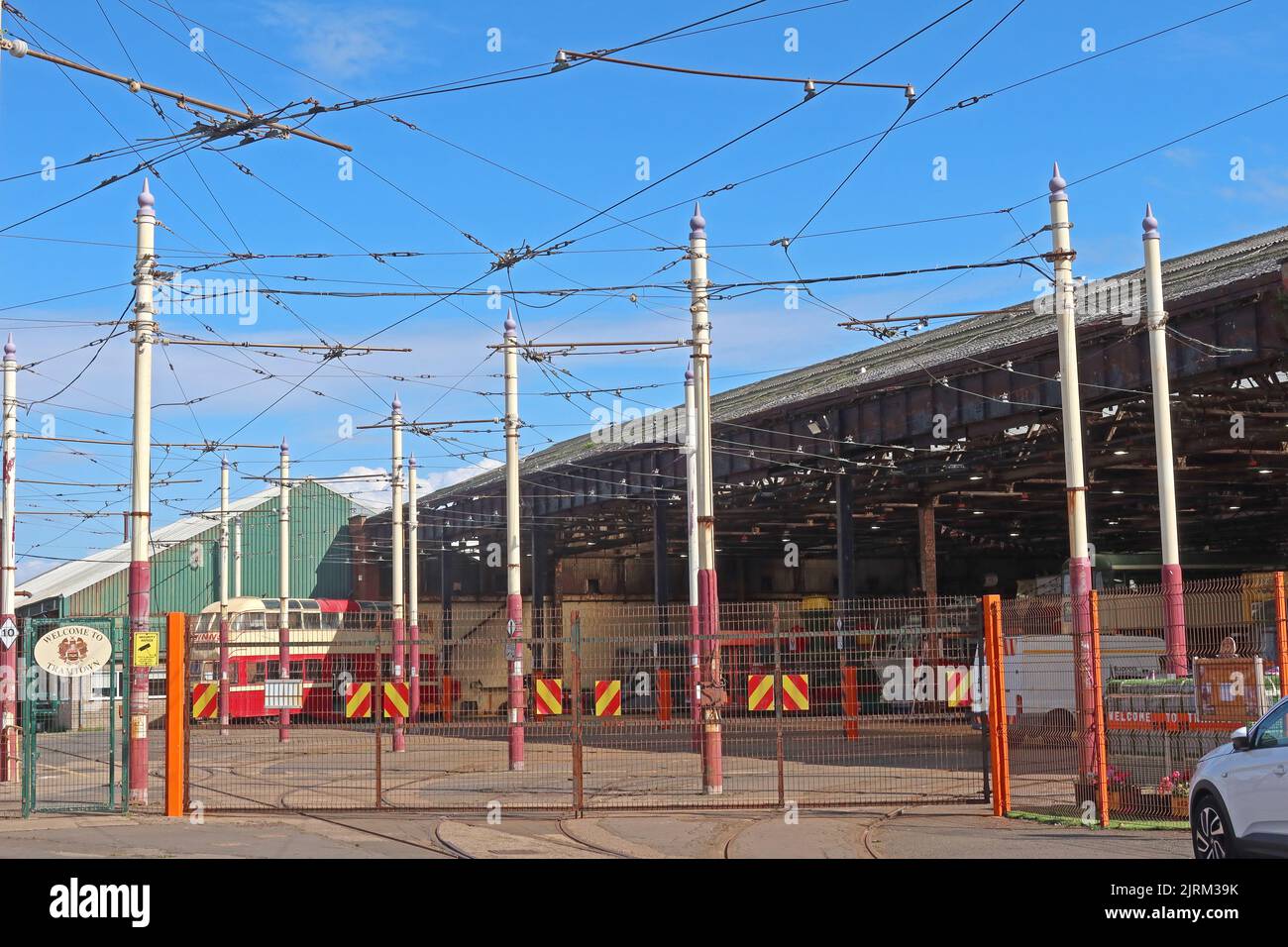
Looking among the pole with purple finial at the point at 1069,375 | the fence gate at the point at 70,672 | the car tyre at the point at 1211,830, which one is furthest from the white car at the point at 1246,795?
the fence gate at the point at 70,672

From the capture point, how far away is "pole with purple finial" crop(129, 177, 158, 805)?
69.5ft

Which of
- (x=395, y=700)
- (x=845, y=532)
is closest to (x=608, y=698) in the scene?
(x=395, y=700)

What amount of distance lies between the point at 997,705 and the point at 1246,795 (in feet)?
23.6

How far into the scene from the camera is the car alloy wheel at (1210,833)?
11.8 m

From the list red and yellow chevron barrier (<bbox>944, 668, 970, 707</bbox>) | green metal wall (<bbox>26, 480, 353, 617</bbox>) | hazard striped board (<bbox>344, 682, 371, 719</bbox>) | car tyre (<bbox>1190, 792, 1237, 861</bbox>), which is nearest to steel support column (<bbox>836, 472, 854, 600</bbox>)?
red and yellow chevron barrier (<bbox>944, 668, 970, 707</bbox>)

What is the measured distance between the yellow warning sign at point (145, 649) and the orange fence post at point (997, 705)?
11.6 meters

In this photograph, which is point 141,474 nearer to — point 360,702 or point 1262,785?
point 360,702

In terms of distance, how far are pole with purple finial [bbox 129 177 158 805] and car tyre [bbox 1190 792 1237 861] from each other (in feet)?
48.7

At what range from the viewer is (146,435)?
72.0ft

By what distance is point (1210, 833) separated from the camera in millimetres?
12039

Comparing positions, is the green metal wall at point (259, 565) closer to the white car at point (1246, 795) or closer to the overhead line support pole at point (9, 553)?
the overhead line support pole at point (9, 553)
